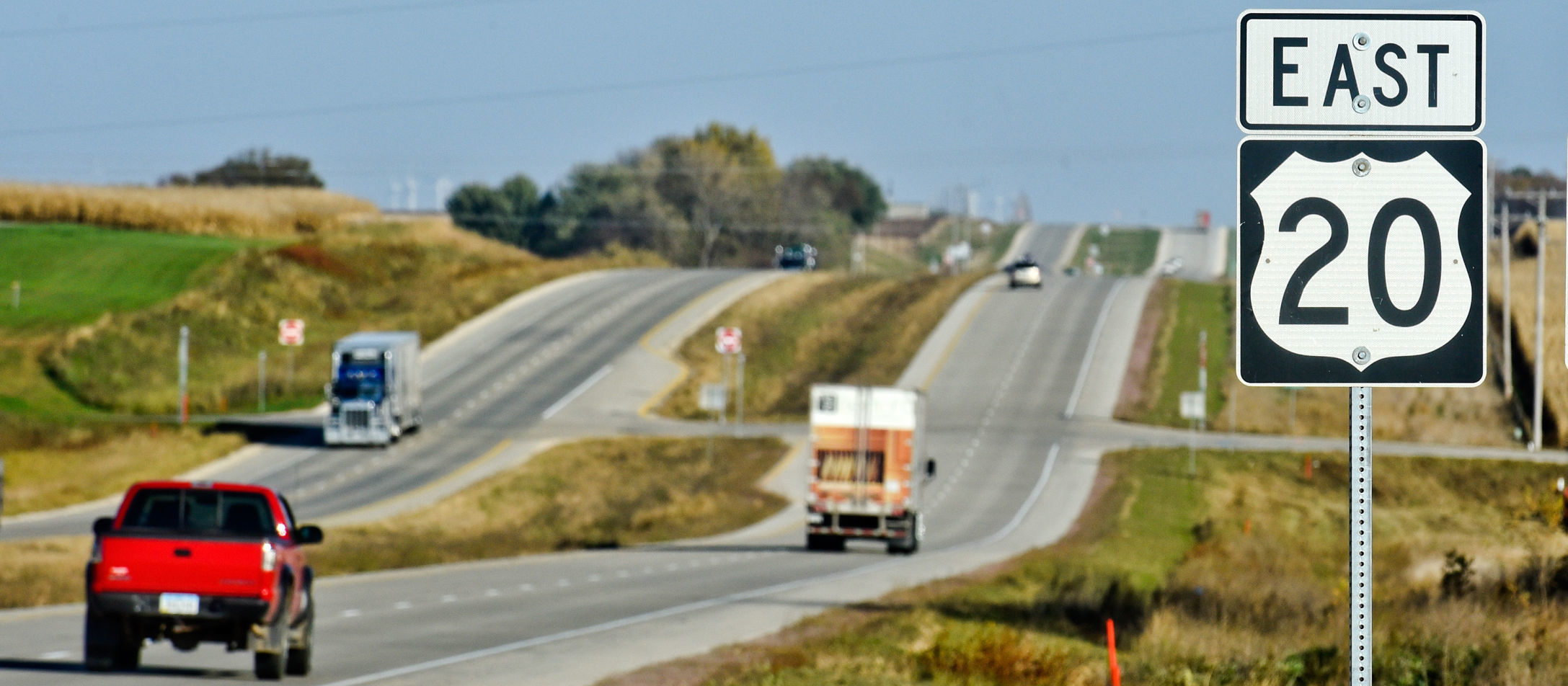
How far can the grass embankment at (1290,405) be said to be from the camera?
73062 mm

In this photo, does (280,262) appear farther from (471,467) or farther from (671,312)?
(471,467)

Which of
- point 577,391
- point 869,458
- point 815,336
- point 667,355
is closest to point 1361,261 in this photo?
point 869,458

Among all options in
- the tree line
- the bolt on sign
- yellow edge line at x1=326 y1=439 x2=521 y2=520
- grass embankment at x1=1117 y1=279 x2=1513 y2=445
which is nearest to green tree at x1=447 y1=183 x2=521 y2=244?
the tree line

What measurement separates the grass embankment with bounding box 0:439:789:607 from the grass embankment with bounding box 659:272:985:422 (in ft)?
40.1

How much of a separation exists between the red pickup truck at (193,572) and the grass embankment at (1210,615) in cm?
406

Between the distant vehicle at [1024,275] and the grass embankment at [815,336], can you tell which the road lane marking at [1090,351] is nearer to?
the distant vehicle at [1024,275]

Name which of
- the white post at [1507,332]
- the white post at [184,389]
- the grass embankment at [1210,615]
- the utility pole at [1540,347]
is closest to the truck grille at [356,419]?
the white post at [184,389]

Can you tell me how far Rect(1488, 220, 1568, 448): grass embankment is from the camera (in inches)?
2813

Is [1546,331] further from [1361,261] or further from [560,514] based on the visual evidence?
[1361,261]

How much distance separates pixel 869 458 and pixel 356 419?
30.2m

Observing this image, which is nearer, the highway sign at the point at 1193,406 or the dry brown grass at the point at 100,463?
the dry brown grass at the point at 100,463

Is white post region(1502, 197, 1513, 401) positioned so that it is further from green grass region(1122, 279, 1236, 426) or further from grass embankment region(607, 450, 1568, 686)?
grass embankment region(607, 450, 1568, 686)

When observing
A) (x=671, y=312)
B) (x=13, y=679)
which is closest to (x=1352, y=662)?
(x=13, y=679)

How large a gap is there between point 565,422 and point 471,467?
Result: 10480 millimetres
